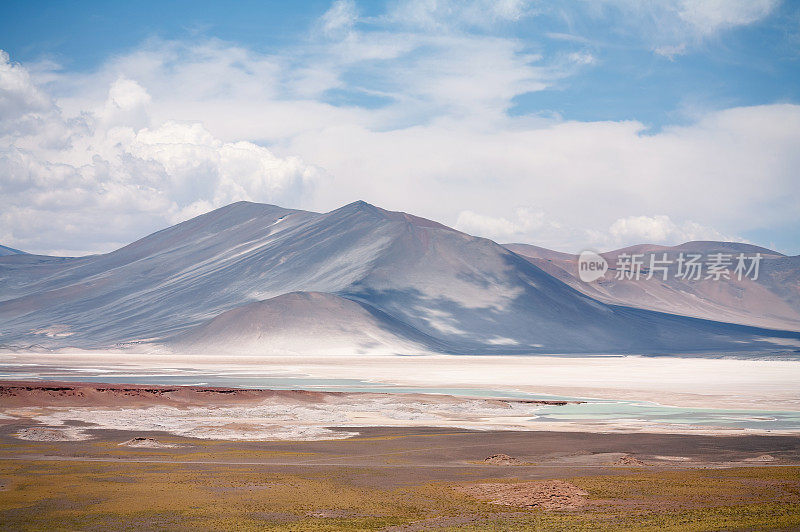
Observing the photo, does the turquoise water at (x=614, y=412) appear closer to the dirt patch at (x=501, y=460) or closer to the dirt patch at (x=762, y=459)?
the dirt patch at (x=762, y=459)

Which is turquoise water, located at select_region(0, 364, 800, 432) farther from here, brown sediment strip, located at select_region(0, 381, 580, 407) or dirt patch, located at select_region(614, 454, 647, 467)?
dirt patch, located at select_region(614, 454, 647, 467)

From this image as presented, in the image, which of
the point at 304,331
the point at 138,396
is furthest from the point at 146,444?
the point at 304,331

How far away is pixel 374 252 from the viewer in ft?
656

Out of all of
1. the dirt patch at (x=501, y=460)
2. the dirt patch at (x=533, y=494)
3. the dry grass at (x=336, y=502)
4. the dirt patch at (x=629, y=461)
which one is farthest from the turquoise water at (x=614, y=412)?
the dirt patch at (x=533, y=494)

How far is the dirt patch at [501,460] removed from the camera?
77.7 feet

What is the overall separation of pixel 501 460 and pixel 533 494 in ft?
19.1

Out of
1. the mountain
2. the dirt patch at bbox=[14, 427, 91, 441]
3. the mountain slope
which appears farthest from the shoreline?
the mountain

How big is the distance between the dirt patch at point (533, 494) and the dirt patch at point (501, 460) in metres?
3.78

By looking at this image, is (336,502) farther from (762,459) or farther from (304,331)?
(304,331)

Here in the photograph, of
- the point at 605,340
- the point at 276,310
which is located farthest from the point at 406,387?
the point at 605,340

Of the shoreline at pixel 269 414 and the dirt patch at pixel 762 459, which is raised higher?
the dirt patch at pixel 762 459

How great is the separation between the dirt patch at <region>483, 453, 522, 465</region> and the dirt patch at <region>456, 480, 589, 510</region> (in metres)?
3.78

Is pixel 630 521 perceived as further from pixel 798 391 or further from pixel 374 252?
pixel 374 252

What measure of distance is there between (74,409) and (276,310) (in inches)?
4392
